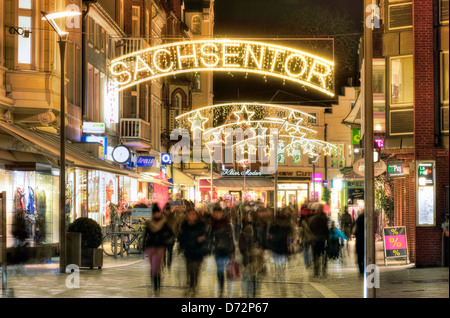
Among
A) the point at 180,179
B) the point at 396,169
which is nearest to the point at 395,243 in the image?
the point at 396,169

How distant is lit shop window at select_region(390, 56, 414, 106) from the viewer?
2470 centimetres

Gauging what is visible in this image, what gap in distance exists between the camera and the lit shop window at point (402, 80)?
24.7 m

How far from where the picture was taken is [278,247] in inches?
755

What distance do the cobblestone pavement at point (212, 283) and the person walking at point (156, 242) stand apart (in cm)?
43

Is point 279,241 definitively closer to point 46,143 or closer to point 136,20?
point 46,143

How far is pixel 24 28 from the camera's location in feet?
82.1

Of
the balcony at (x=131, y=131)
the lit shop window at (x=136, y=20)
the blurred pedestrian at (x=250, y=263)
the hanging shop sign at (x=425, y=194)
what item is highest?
the lit shop window at (x=136, y=20)

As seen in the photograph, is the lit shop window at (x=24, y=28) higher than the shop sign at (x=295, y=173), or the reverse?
the lit shop window at (x=24, y=28)

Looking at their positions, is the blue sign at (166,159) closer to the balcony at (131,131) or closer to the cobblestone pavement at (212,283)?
the balcony at (131,131)

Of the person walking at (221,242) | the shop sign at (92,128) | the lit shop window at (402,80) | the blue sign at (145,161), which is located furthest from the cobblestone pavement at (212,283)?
the blue sign at (145,161)

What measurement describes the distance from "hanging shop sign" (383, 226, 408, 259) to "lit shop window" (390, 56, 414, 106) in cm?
390

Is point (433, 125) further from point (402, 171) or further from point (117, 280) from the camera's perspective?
point (117, 280)

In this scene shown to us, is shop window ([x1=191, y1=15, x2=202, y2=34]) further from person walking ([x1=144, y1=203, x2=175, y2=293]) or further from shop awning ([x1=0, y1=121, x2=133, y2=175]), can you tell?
person walking ([x1=144, y1=203, x2=175, y2=293])
